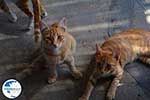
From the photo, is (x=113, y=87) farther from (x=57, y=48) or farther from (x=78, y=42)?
(x=78, y=42)

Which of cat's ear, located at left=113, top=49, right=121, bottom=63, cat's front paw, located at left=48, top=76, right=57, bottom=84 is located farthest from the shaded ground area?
cat's ear, located at left=113, top=49, right=121, bottom=63

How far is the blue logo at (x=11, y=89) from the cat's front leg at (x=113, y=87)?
57 centimetres

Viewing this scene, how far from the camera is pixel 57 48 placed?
195 centimetres

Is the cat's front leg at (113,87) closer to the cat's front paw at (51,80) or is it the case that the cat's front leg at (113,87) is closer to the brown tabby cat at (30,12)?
the cat's front paw at (51,80)

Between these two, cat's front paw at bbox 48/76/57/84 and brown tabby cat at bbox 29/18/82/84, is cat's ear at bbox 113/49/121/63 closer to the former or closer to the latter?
brown tabby cat at bbox 29/18/82/84

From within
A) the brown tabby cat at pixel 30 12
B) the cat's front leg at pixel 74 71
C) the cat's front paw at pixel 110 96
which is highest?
the brown tabby cat at pixel 30 12

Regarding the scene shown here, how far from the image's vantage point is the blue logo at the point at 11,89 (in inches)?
78.6

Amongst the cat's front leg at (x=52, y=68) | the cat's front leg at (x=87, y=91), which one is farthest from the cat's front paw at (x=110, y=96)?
the cat's front leg at (x=52, y=68)

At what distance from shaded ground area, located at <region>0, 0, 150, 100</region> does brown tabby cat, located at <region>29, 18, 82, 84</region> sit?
0.07m

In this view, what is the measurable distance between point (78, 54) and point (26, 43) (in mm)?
415

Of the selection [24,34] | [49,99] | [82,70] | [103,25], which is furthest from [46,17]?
[49,99]

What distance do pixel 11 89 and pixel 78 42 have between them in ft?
2.26

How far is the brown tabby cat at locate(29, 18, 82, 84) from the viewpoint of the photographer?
1.92 meters

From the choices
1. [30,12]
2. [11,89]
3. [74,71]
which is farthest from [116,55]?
[30,12]
